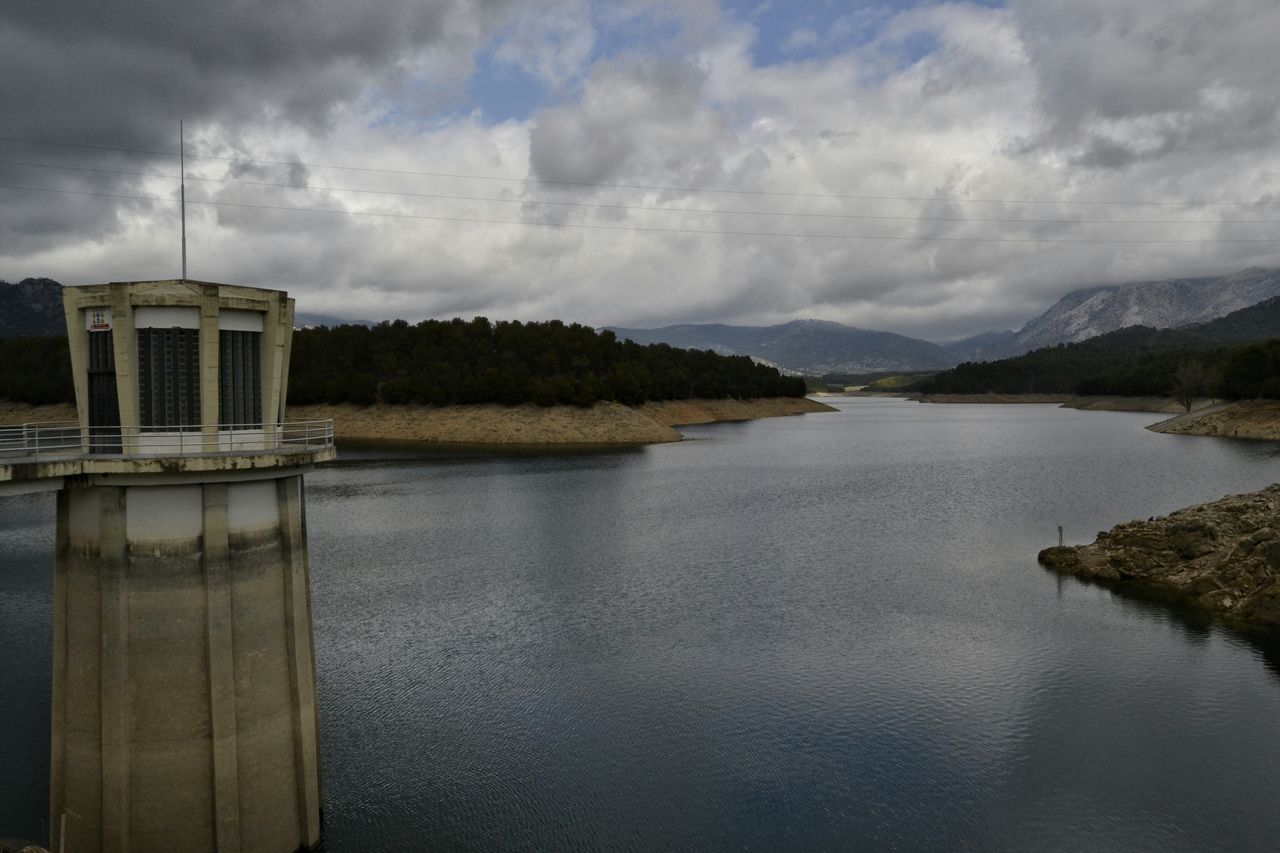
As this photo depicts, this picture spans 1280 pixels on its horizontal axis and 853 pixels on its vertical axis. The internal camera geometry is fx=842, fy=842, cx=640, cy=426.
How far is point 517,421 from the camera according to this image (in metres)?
110

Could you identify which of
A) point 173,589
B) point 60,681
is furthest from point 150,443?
point 60,681

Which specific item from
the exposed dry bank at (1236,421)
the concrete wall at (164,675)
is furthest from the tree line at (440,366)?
the concrete wall at (164,675)

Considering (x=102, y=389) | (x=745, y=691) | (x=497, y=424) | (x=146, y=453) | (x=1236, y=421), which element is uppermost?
(x=102, y=389)

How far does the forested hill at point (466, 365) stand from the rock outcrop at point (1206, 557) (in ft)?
267

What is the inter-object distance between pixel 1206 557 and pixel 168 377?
40.5m

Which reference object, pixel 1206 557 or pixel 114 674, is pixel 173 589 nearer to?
pixel 114 674

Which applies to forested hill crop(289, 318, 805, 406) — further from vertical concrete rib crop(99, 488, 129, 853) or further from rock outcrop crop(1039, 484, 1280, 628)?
vertical concrete rib crop(99, 488, 129, 853)

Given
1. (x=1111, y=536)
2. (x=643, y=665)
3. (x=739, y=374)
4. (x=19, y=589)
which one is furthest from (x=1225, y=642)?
(x=739, y=374)

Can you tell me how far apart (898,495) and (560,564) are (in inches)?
1269

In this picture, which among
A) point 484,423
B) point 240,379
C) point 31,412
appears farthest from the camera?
point 31,412

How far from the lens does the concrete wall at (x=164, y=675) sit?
49.5ft

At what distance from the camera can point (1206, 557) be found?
37.1m

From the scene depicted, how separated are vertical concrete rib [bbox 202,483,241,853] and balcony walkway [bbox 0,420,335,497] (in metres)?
0.72

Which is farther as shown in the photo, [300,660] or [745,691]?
[745,691]
